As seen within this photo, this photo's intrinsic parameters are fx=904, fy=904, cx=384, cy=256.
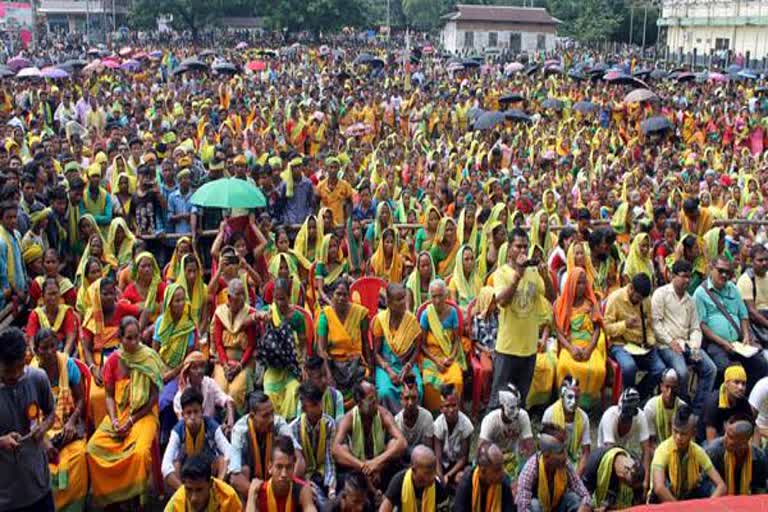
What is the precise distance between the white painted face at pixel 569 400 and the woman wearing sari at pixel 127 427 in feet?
8.86

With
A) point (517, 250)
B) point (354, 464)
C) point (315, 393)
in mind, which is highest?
point (517, 250)

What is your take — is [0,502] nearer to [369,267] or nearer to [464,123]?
[369,267]

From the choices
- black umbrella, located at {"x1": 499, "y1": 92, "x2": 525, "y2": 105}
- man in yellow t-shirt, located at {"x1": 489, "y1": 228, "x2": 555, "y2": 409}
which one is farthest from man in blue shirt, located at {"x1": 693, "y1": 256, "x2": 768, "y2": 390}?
black umbrella, located at {"x1": 499, "y1": 92, "x2": 525, "y2": 105}

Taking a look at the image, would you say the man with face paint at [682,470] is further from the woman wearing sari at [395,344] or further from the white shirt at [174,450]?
the white shirt at [174,450]

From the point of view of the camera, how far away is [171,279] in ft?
25.5

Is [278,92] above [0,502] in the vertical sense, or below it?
above

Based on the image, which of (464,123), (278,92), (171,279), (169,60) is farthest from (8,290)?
(169,60)

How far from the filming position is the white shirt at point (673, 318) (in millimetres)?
7312

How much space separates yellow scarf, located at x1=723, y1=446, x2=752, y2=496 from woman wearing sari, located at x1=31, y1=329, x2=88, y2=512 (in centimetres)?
398

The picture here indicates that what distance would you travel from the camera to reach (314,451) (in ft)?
18.8

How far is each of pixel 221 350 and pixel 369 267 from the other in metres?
2.57

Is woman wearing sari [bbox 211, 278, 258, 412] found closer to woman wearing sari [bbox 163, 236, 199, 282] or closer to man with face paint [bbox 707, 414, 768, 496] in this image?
woman wearing sari [bbox 163, 236, 199, 282]

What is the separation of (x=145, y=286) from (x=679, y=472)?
4388 millimetres

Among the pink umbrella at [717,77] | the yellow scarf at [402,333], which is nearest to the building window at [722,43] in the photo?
the pink umbrella at [717,77]
